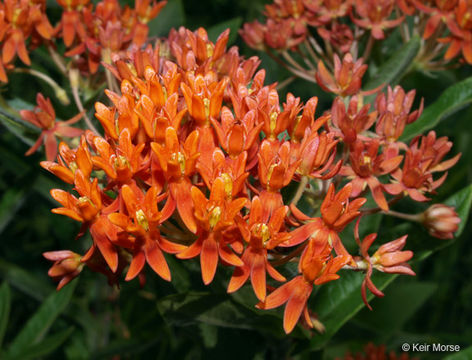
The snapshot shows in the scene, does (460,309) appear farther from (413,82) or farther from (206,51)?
(206,51)

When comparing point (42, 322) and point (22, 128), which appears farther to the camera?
point (42, 322)

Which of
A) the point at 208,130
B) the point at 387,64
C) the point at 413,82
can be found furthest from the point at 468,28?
the point at 208,130

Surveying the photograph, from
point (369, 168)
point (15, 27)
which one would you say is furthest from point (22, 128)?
point (369, 168)

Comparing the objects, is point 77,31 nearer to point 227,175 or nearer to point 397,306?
point 227,175

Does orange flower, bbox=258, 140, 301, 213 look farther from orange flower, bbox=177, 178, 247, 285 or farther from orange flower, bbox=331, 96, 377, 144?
orange flower, bbox=331, 96, 377, 144

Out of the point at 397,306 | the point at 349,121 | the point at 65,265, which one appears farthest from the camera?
the point at 397,306

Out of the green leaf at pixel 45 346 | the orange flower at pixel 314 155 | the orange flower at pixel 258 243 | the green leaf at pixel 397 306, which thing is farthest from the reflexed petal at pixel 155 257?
the green leaf at pixel 397 306

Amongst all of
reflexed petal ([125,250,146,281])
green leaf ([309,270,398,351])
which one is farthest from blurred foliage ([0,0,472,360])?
reflexed petal ([125,250,146,281])
